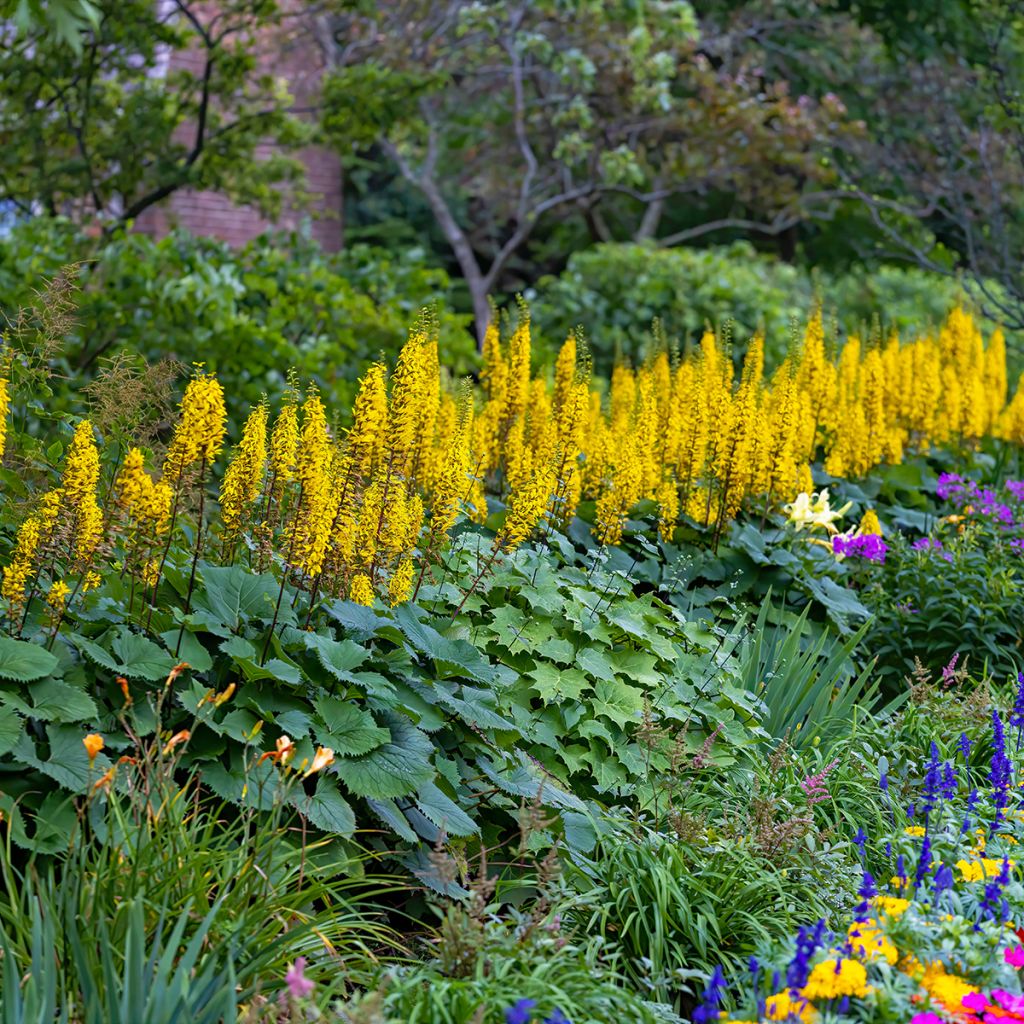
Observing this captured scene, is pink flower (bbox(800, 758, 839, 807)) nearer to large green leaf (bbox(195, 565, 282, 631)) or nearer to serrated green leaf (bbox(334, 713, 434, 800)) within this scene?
serrated green leaf (bbox(334, 713, 434, 800))

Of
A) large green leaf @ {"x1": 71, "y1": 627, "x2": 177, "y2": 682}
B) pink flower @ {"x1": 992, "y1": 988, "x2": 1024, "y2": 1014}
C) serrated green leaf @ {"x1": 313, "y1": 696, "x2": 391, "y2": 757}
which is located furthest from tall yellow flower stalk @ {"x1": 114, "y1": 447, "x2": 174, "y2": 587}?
pink flower @ {"x1": 992, "y1": 988, "x2": 1024, "y2": 1014}

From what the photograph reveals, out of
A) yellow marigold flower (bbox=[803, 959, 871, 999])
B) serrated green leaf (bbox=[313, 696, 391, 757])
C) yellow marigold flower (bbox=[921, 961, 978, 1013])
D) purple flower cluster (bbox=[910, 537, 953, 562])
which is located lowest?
purple flower cluster (bbox=[910, 537, 953, 562])

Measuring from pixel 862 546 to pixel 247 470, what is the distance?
11.0 ft

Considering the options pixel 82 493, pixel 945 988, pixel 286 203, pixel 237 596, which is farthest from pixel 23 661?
pixel 286 203

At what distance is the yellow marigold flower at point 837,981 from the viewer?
286cm

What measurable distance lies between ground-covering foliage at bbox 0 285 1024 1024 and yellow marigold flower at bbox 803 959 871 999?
0.02 m

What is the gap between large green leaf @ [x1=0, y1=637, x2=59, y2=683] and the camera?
3.34 m

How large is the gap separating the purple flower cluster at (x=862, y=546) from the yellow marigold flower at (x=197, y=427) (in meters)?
3.47

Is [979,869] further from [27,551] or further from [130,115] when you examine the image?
[130,115]

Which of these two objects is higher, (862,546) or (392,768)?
(392,768)

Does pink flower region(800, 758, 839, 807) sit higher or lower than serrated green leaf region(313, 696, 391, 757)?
lower

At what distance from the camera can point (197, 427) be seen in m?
3.74

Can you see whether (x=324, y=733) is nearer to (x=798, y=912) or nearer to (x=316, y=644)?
(x=316, y=644)

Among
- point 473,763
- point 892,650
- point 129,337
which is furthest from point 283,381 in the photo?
point 473,763
